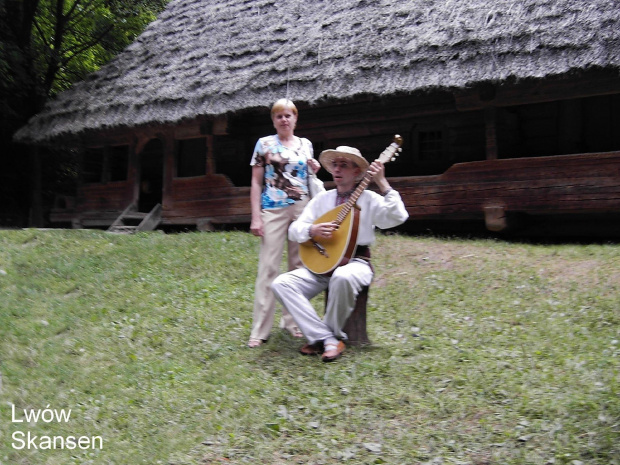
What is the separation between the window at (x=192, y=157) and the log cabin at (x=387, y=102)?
34mm

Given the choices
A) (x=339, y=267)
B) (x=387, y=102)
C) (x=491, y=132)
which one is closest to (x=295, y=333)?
(x=339, y=267)

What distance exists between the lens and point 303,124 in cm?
1191

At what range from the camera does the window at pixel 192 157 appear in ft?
47.2

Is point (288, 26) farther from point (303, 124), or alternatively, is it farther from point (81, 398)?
point (81, 398)

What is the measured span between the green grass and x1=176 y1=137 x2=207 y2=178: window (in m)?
7.38

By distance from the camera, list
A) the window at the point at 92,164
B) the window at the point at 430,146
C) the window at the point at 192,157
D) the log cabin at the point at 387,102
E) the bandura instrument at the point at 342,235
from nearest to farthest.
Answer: the bandura instrument at the point at 342,235 → the log cabin at the point at 387,102 → the window at the point at 430,146 → the window at the point at 92,164 → the window at the point at 192,157

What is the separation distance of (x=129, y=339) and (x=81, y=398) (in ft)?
3.58

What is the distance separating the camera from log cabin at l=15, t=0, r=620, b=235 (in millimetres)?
8312

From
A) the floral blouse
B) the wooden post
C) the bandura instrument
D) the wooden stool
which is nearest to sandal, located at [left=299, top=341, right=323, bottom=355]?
the wooden stool

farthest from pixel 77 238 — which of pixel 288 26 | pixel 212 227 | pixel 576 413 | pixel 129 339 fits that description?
pixel 576 413

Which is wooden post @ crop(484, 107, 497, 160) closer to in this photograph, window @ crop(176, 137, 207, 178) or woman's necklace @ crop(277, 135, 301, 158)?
woman's necklace @ crop(277, 135, 301, 158)

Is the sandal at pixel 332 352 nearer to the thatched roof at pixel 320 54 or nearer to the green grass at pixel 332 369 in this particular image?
the green grass at pixel 332 369

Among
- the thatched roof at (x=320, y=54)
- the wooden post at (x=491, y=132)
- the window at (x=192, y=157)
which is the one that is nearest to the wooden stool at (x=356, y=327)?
the thatched roof at (x=320, y=54)

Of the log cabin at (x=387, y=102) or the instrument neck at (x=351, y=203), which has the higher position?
the log cabin at (x=387, y=102)
